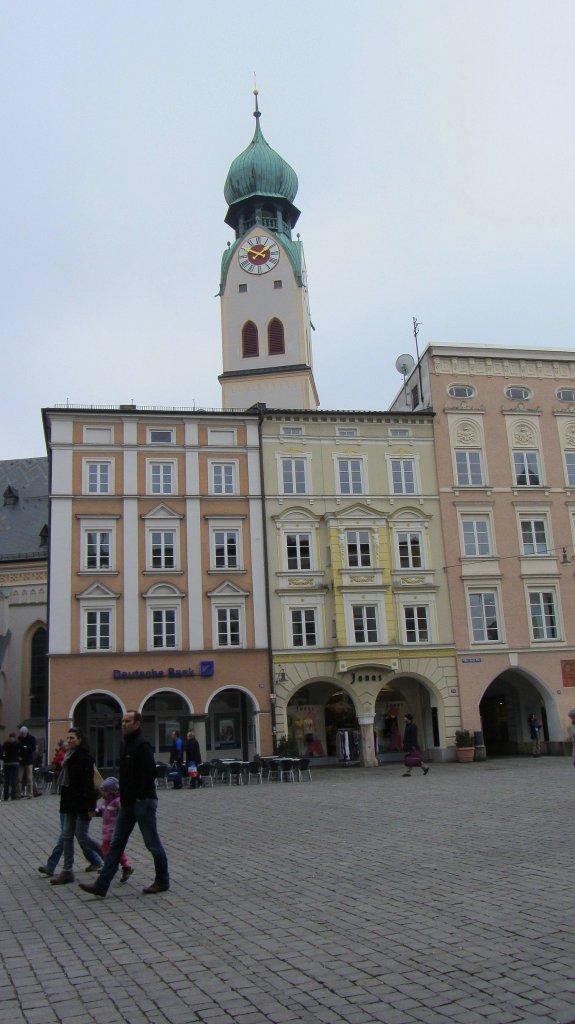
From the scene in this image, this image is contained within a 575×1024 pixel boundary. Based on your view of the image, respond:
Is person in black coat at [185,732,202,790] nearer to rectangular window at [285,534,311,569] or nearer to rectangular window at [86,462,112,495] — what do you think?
rectangular window at [285,534,311,569]

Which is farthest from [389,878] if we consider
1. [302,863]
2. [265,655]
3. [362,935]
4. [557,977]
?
[265,655]

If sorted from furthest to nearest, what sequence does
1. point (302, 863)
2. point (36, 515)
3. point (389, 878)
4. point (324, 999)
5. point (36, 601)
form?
point (36, 515) < point (36, 601) < point (302, 863) < point (389, 878) < point (324, 999)

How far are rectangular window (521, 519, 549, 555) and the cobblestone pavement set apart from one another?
79.9 feet

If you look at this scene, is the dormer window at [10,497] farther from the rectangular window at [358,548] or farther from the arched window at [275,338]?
the rectangular window at [358,548]

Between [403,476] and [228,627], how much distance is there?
981 centimetres

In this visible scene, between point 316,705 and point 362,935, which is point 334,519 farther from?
point 362,935

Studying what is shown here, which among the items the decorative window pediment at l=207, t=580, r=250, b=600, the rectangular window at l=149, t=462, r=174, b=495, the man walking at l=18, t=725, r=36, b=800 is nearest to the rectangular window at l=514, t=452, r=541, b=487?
the decorative window pediment at l=207, t=580, r=250, b=600

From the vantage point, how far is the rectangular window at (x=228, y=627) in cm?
3638

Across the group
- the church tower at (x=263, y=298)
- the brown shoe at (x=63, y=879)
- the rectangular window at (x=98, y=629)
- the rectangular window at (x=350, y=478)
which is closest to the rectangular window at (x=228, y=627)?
the rectangular window at (x=98, y=629)

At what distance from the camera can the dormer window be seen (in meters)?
55.3

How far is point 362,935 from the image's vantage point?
313 inches

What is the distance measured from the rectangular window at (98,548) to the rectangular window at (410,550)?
11.8 meters

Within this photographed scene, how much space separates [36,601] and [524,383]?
27.8 m

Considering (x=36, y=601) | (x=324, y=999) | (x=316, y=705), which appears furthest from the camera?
(x=36, y=601)
